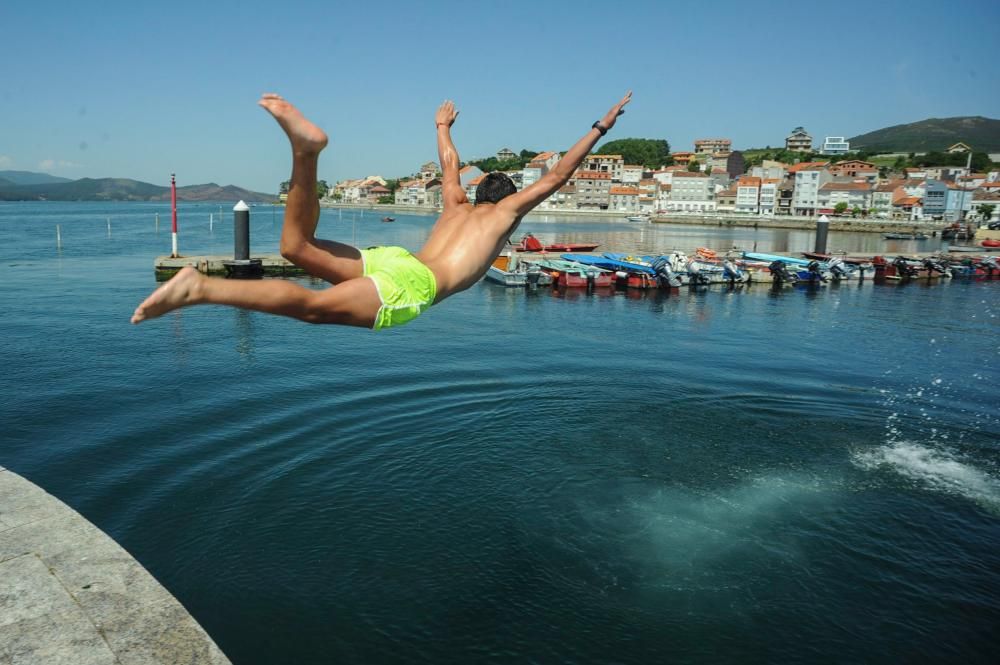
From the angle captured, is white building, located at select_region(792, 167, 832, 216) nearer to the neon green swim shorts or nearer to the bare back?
the bare back

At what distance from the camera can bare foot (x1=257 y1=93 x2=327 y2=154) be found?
3.99 meters

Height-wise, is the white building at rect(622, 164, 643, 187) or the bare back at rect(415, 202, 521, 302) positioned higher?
the white building at rect(622, 164, 643, 187)

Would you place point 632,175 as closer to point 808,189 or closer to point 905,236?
point 808,189

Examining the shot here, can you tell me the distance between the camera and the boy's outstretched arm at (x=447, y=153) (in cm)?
641

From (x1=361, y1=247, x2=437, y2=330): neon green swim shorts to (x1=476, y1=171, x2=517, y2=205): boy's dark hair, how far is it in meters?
0.96

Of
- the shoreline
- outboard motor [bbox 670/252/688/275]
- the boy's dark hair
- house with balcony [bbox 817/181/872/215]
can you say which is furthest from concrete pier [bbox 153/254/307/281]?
house with balcony [bbox 817/181/872/215]

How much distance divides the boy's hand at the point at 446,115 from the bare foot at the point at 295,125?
3.07 meters

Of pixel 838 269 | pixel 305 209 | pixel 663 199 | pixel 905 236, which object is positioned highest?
pixel 663 199

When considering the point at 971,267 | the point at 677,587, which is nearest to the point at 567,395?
the point at 677,587

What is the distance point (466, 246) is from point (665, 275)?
27509 mm

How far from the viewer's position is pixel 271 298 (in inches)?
167

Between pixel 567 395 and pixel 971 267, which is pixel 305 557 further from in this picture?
pixel 971 267

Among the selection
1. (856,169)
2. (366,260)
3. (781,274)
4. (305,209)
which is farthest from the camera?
(856,169)

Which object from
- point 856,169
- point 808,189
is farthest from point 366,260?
point 856,169
